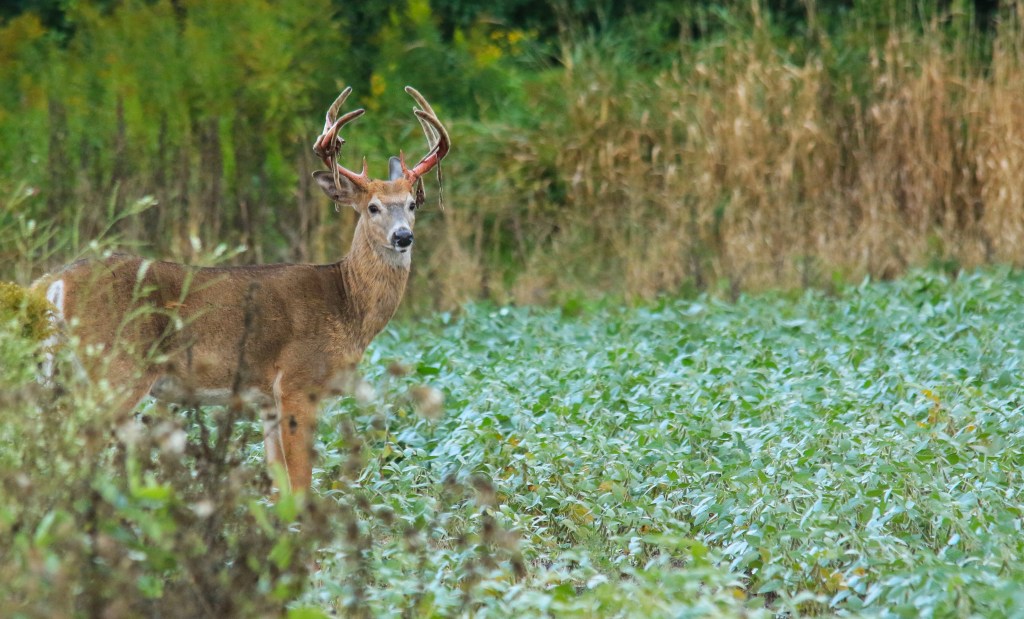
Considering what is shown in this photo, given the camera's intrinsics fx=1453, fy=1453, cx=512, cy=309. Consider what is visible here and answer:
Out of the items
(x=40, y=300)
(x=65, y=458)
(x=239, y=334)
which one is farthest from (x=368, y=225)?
(x=65, y=458)

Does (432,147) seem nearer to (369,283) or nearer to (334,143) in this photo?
(334,143)

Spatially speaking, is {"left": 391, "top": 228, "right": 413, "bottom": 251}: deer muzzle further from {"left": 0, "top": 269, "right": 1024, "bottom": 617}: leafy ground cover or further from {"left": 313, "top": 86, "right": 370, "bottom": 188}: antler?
{"left": 0, "top": 269, "right": 1024, "bottom": 617}: leafy ground cover

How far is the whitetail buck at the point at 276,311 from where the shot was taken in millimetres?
5211

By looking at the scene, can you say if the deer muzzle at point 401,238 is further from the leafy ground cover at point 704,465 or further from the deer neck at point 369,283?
the leafy ground cover at point 704,465

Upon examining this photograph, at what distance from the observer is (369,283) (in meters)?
6.11

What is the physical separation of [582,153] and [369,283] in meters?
5.79

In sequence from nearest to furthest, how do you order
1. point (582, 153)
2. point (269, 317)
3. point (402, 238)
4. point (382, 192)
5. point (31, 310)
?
point (31, 310), point (269, 317), point (402, 238), point (382, 192), point (582, 153)

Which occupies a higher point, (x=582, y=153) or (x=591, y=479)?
(x=591, y=479)

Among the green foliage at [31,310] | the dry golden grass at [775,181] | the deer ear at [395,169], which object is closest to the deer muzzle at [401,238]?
the deer ear at [395,169]

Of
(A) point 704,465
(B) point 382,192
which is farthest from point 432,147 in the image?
(A) point 704,465

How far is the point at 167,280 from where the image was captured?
545 centimetres

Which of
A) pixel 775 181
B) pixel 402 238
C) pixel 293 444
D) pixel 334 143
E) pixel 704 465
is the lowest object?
pixel 775 181

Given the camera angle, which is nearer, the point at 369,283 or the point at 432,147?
the point at 369,283

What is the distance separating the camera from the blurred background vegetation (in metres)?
9.76
